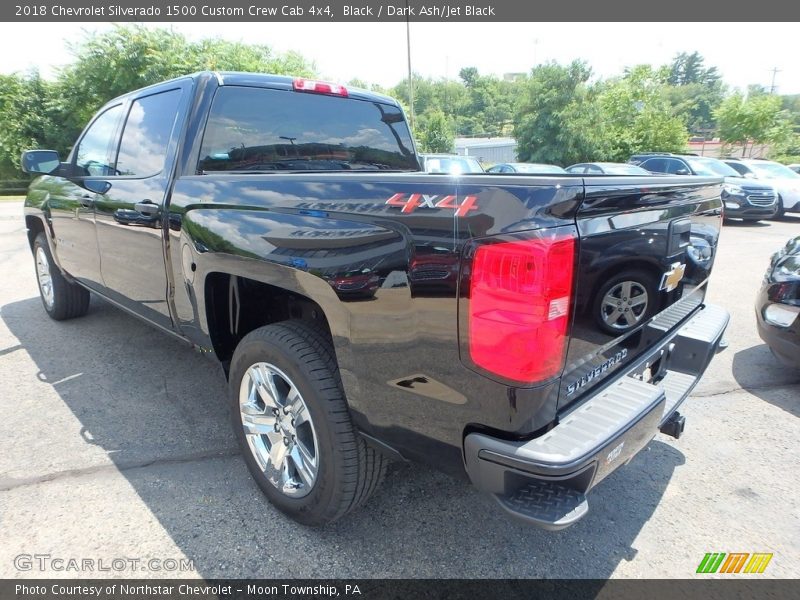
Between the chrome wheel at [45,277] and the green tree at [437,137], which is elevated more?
the green tree at [437,137]

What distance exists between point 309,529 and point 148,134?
255cm

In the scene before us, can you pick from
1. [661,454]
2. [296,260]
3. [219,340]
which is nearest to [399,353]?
[296,260]

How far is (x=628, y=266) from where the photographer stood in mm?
1742

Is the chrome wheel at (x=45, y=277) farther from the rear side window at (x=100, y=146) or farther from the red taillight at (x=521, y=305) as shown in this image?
the red taillight at (x=521, y=305)

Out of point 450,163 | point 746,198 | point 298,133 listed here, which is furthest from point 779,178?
point 298,133

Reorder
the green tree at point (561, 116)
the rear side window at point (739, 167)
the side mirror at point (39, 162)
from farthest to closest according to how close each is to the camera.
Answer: the green tree at point (561, 116) → the rear side window at point (739, 167) → the side mirror at point (39, 162)

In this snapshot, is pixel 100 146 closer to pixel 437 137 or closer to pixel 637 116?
pixel 637 116

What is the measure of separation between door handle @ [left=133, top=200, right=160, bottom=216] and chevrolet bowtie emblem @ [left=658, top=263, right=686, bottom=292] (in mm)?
2591

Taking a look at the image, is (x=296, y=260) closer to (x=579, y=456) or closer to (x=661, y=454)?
(x=579, y=456)

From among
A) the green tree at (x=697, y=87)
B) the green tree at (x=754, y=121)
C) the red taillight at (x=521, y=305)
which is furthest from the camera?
the green tree at (x=697, y=87)

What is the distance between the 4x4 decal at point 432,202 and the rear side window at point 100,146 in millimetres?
2724

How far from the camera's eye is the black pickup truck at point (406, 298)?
4.86 feet

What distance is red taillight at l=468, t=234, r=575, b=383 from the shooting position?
1405 millimetres
